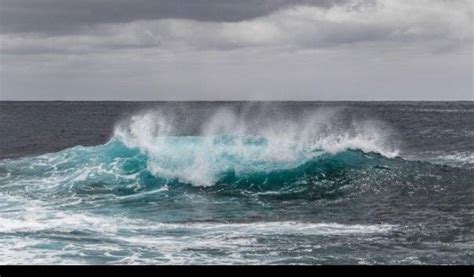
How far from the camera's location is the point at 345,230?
14977 mm

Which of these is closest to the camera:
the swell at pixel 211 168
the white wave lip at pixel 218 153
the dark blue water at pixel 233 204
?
the dark blue water at pixel 233 204

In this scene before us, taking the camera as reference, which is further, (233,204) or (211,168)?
(211,168)

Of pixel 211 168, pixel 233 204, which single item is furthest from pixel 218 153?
pixel 233 204

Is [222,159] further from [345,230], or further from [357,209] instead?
[345,230]

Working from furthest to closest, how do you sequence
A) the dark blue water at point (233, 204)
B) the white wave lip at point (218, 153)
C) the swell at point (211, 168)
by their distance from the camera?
the white wave lip at point (218, 153) < the swell at point (211, 168) < the dark blue water at point (233, 204)

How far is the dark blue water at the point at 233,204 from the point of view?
1244 cm

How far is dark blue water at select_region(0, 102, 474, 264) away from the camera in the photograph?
12.4 metres

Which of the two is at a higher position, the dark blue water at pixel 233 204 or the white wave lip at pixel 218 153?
the white wave lip at pixel 218 153

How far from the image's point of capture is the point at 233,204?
64.3 ft

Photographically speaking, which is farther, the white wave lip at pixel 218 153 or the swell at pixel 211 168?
the white wave lip at pixel 218 153

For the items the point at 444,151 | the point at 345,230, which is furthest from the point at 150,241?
the point at 444,151

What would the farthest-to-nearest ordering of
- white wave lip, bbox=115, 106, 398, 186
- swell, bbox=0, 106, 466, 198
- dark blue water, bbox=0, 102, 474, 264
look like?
white wave lip, bbox=115, 106, 398, 186
swell, bbox=0, 106, 466, 198
dark blue water, bbox=0, 102, 474, 264

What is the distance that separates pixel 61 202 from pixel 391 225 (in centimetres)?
975

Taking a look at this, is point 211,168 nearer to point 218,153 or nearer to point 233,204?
point 218,153
